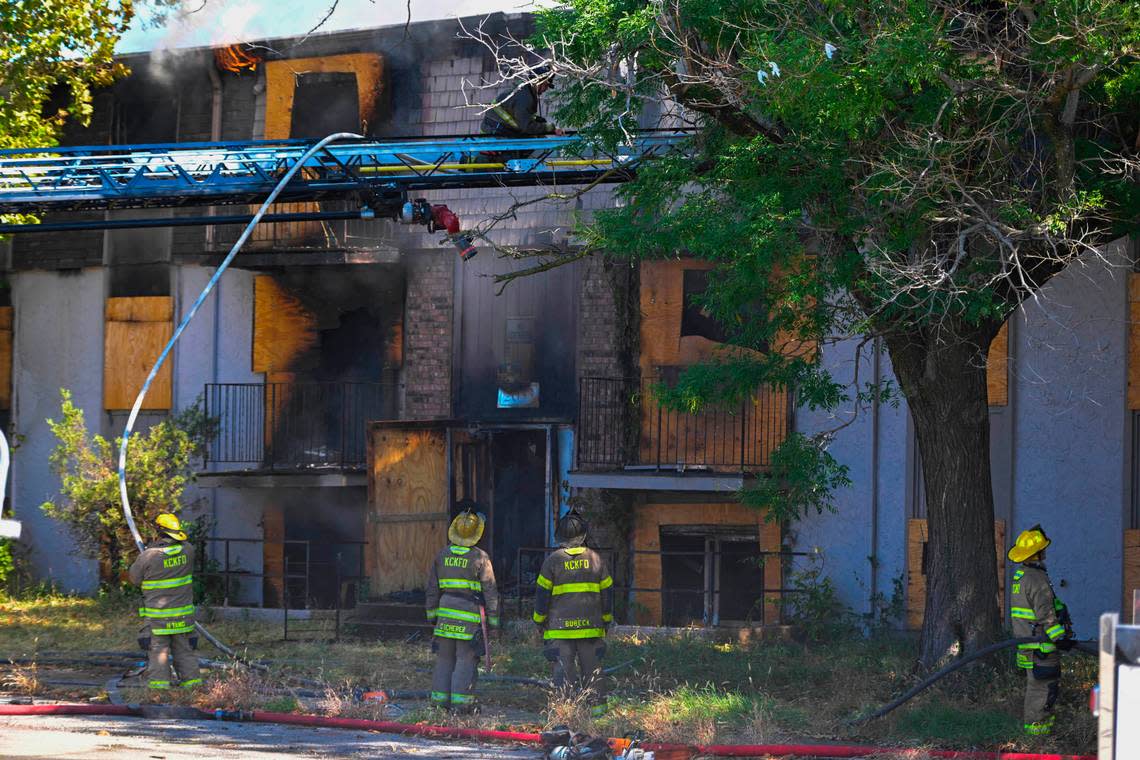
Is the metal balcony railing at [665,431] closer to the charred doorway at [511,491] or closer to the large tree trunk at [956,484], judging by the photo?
the charred doorway at [511,491]

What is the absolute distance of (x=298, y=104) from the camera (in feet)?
63.7

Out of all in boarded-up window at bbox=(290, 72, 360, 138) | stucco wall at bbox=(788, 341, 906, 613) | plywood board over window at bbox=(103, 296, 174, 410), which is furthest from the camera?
plywood board over window at bbox=(103, 296, 174, 410)

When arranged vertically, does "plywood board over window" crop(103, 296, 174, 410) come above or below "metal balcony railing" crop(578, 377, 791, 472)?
above

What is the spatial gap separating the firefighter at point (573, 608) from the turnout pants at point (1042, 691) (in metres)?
3.27

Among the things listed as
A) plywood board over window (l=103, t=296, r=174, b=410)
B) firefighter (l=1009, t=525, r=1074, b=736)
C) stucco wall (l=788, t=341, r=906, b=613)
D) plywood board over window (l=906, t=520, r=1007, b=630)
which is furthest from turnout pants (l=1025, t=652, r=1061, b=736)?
plywood board over window (l=103, t=296, r=174, b=410)

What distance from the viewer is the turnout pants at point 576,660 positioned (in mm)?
10938

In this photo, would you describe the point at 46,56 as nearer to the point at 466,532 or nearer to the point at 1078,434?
the point at 466,532

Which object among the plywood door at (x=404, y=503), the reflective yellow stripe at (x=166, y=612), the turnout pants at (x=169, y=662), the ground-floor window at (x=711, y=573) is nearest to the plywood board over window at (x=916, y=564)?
the ground-floor window at (x=711, y=573)

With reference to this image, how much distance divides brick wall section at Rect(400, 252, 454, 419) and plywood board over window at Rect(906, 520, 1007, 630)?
6.43 meters

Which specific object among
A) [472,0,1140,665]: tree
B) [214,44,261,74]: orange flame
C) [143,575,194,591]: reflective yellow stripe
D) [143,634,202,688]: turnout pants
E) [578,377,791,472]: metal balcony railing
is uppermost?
[214,44,261,74]: orange flame

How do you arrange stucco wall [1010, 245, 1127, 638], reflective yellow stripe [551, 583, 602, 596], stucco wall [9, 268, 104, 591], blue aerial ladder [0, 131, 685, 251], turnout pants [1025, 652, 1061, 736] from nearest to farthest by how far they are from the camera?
1. turnout pants [1025, 652, 1061, 736]
2. reflective yellow stripe [551, 583, 602, 596]
3. blue aerial ladder [0, 131, 685, 251]
4. stucco wall [1010, 245, 1127, 638]
5. stucco wall [9, 268, 104, 591]

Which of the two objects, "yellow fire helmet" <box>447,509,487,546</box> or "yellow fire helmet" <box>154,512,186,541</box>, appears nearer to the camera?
"yellow fire helmet" <box>447,509,487,546</box>

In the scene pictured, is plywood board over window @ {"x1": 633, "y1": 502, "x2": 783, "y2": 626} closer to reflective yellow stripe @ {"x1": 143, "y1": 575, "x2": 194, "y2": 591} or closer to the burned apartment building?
the burned apartment building

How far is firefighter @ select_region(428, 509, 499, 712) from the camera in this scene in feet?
36.0
